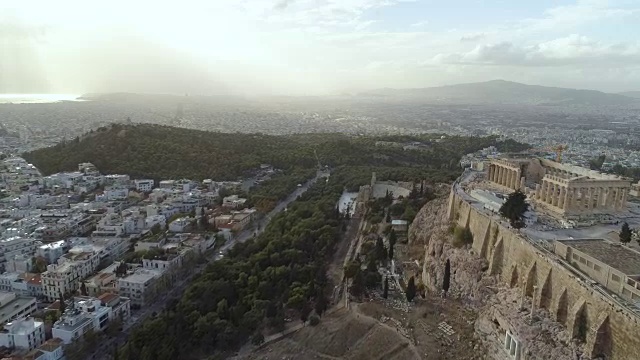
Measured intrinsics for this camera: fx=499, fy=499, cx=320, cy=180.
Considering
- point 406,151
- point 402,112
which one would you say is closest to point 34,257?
point 406,151

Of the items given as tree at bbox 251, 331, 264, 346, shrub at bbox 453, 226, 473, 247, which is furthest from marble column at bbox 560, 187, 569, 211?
tree at bbox 251, 331, 264, 346

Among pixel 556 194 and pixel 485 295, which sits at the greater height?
pixel 556 194

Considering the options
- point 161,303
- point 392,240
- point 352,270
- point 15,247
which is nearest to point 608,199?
point 392,240

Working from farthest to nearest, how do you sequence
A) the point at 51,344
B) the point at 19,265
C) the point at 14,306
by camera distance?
the point at 19,265, the point at 14,306, the point at 51,344

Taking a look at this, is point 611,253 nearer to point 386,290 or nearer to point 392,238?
point 386,290

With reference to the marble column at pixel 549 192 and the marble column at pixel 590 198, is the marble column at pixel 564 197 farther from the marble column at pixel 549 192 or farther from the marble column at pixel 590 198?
the marble column at pixel 590 198

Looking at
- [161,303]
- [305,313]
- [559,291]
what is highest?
[559,291]

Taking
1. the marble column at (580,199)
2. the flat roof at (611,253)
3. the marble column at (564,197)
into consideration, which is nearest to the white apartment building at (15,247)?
the marble column at (564,197)
